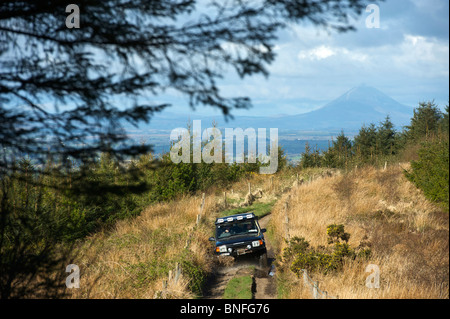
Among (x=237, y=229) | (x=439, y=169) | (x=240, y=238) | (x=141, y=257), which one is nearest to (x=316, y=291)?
(x=439, y=169)

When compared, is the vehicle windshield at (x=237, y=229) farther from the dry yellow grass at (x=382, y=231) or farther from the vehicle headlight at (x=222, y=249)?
the dry yellow grass at (x=382, y=231)

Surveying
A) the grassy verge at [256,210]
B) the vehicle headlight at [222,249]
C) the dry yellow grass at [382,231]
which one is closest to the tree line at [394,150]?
the dry yellow grass at [382,231]

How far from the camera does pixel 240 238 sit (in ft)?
36.1

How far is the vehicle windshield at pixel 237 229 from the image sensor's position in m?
11.4

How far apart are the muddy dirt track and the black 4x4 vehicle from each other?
277 mm

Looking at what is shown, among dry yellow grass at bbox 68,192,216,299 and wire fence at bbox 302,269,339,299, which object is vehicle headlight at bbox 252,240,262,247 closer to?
dry yellow grass at bbox 68,192,216,299

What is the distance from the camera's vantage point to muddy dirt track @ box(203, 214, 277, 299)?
891 centimetres

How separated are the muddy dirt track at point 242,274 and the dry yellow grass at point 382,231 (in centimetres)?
63

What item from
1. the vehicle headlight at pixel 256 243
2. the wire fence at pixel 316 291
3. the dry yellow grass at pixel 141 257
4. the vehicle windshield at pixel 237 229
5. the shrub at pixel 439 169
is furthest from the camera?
the vehicle windshield at pixel 237 229

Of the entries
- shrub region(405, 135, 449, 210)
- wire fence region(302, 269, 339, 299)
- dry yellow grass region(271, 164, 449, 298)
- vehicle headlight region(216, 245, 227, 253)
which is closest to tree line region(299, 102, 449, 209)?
shrub region(405, 135, 449, 210)

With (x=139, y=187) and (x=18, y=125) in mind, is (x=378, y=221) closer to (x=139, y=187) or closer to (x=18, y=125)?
(x=139, y=187)

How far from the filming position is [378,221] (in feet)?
39.9

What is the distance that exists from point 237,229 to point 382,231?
4.35 meters

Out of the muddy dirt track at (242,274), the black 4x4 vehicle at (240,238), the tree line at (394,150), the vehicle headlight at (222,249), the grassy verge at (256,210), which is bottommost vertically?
the grassy verge at (256,210)
